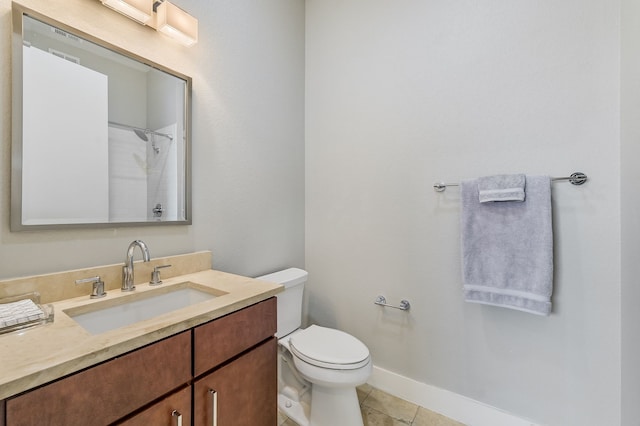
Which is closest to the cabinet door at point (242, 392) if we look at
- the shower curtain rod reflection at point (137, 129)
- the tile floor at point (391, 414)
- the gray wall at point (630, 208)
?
the tile floor at point (391, 414)

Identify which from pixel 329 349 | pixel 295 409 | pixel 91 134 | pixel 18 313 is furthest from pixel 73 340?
pixel 295 409

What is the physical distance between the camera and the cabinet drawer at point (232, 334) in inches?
34.0

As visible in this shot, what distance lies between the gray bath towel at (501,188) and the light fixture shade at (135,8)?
168 cm

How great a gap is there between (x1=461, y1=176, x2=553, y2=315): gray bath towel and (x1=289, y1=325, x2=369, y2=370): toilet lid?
636 mm

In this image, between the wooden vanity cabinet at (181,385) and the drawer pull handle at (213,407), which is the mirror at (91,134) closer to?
the wooden vanity cabinet at (181,385)

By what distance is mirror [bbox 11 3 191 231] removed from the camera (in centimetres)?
95

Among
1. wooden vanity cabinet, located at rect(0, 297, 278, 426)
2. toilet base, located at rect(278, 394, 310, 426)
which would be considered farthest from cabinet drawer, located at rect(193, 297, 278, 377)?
toilet base, located at rect(278, 394, 310, 426)

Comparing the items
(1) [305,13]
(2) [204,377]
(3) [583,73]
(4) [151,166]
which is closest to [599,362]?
(3) [583,73]

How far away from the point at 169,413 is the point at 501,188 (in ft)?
5.13

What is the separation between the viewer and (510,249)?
1368 millimetres

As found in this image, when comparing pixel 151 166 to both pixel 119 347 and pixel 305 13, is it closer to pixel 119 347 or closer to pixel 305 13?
pixel 119 347

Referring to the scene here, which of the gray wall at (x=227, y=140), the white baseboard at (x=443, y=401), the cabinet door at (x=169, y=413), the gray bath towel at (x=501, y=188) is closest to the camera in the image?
the cabinet door at (x=169, y=413)

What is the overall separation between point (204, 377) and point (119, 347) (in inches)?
11.9

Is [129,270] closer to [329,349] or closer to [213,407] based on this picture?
[213,407]
